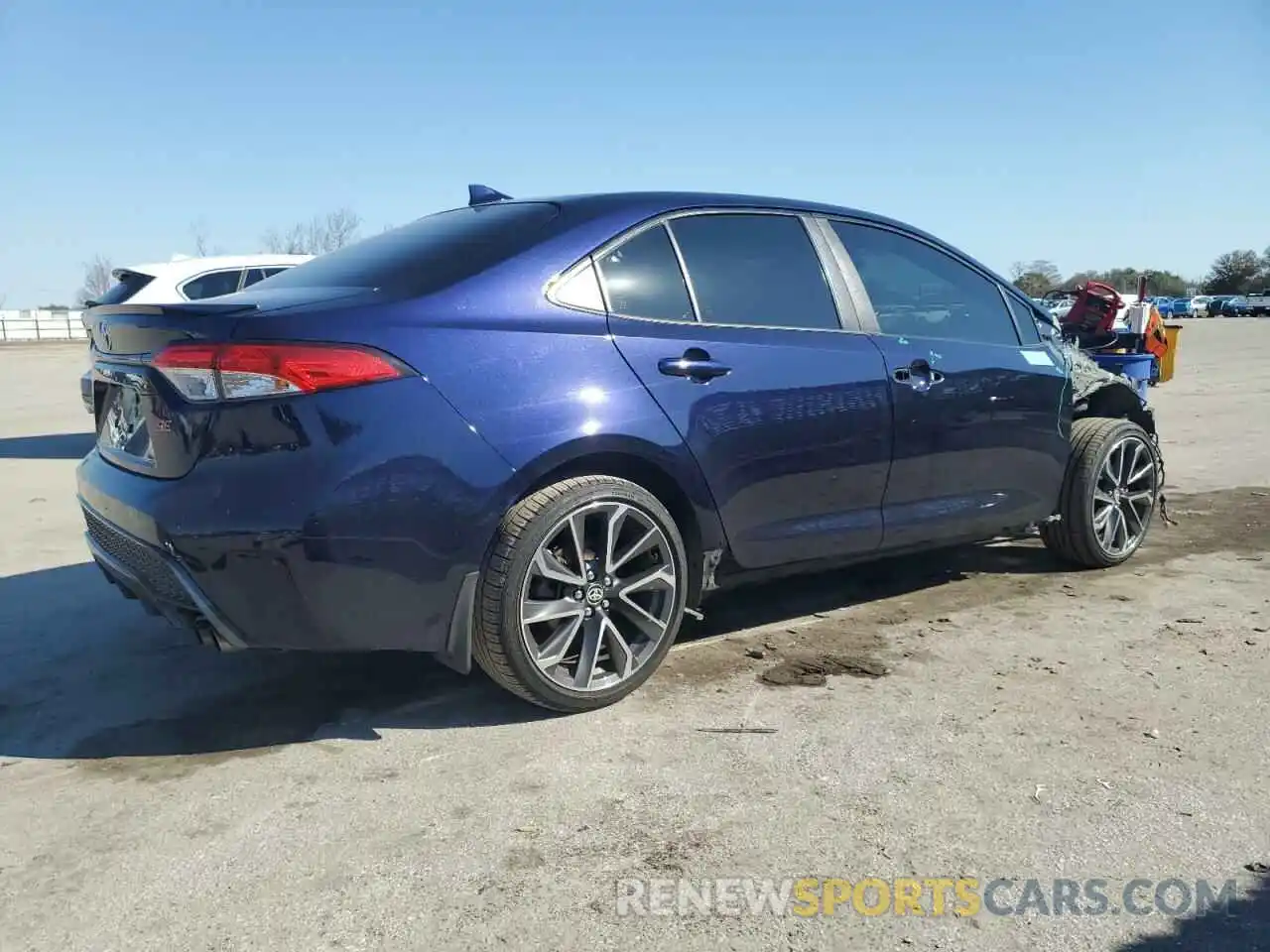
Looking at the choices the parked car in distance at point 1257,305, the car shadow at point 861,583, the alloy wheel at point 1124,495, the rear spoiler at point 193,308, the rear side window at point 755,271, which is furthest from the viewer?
the parked car in distance at point 1257,305

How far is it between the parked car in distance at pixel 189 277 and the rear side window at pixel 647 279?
6.38 metres

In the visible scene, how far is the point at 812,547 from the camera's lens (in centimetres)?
393

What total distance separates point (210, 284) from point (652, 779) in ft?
28.2

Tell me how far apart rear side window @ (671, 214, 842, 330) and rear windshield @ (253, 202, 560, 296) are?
54 cm

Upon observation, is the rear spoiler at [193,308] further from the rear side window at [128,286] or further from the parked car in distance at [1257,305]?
the parked car in distance at [1257,305]

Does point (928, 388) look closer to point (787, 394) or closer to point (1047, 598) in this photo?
point (787, 394)

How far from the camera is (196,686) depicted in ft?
12.1

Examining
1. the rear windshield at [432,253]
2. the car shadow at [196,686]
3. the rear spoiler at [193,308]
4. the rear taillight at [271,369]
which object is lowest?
the car shadow at [196,686]

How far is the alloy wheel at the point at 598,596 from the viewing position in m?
3.25

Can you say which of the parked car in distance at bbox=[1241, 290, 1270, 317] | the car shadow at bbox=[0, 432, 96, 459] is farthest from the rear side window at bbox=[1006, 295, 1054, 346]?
the parked car in distance at bbox=[1241, 290, 1270, 317]

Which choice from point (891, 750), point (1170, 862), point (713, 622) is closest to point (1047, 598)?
point (713, 622)

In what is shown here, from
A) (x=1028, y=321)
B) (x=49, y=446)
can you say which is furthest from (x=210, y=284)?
(x=1028, y=321)

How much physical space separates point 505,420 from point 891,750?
1.47 m

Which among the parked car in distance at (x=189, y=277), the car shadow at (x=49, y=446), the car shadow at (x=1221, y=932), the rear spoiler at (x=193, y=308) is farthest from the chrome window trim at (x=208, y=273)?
the car shadow at (x=1221, y=932)
